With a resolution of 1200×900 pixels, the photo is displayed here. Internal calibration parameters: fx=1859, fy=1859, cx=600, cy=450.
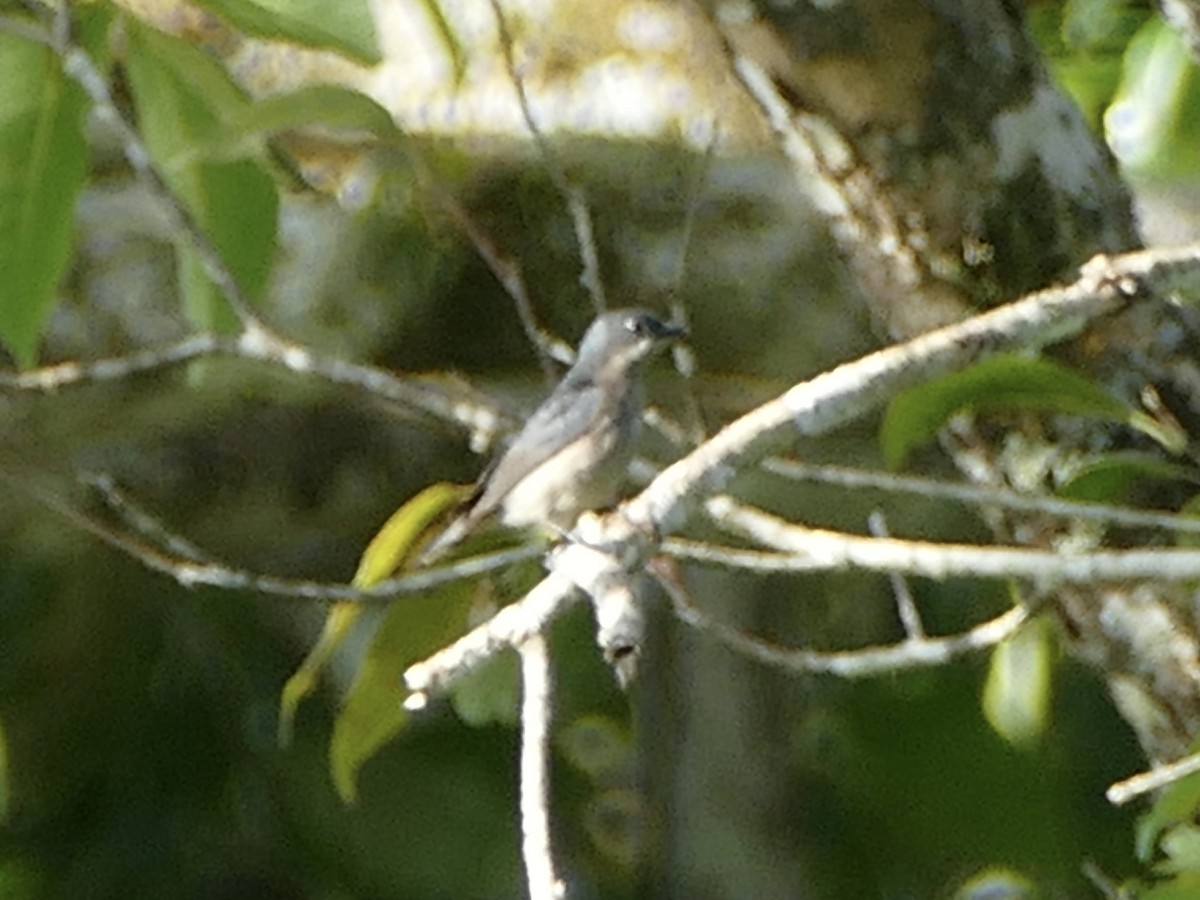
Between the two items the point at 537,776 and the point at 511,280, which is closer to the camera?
the point at 537,776

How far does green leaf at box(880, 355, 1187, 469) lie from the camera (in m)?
1.21

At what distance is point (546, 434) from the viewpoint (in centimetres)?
160

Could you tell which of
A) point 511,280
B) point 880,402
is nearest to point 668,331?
point 511,280

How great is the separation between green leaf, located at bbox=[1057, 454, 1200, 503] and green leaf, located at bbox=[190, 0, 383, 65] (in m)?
0.57

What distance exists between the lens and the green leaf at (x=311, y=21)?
1.11 meters

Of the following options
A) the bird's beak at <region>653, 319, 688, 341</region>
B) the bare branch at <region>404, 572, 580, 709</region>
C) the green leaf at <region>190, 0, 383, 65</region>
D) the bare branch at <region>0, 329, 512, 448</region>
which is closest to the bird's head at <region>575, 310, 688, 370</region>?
the bird's beak at <region>653, 319, 688, 341</region>

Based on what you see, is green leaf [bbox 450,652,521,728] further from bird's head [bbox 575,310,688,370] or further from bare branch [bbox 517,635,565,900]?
bare branch [bbox 517,635,565,900]

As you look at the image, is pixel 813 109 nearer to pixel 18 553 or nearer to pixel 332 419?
pixel 332 419

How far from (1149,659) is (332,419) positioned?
86 cm

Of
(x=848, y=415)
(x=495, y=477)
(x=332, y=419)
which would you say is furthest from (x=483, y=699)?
(x=848, y=415)

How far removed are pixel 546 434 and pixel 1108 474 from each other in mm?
494

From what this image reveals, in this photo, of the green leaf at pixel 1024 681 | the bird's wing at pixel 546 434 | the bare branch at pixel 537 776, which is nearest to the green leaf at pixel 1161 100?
the green leaf at pixel 1024 681

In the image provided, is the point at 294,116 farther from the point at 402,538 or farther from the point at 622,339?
the point at 622,339

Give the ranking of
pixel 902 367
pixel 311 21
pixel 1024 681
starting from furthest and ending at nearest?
pixel 1024 681 → pixel 311 21 → pixel 902 367
